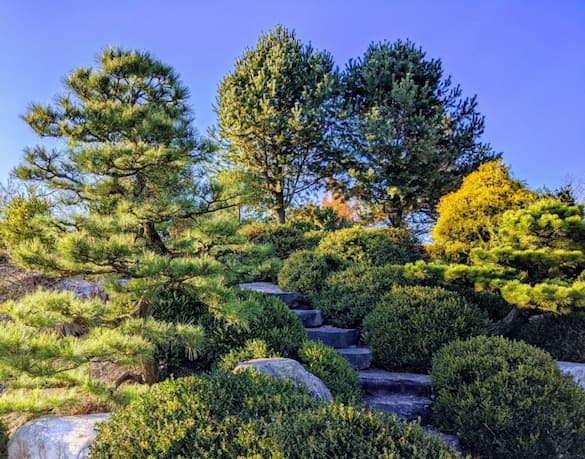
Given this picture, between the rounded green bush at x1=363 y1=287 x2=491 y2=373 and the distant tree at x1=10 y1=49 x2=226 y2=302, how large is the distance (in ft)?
7.86

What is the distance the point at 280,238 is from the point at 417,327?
5.22 m

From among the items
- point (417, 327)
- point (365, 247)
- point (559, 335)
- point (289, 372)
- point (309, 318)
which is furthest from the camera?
point (365, 247)

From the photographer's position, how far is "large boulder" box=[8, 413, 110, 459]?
7.61 ft

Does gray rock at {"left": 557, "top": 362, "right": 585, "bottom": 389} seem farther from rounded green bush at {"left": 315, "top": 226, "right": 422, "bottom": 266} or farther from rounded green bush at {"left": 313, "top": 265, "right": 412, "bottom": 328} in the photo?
rounded green bush at {"left": 315, "top": 226, "right": 422, "bottom": 266}

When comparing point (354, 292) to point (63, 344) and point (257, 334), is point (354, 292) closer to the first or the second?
point (257, 334)

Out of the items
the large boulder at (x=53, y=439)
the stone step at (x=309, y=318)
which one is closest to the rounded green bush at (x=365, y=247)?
the stone step at (x=309, y=318)

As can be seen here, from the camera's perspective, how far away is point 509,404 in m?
2.91

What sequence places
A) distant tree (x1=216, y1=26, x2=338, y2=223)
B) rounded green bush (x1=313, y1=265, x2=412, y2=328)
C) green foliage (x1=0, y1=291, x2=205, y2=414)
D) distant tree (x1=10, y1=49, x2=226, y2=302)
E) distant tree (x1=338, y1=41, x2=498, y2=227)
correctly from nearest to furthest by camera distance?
green foliage (x1=0, y1=291, x2=205, y2=414) < distant tree (x1=10, y1=49, x2=226, y2=302) < rounded green bush (x1=313, y1=265, x2=412, y2=328) < distant tree (x1=338, y1=41, x2=498, y2=227) < distant tree (x1=216, y1=26, x2=338, y2=223)

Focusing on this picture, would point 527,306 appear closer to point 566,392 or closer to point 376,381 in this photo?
point 566,392

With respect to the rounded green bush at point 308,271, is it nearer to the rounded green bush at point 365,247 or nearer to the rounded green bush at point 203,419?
the rounded green bush at point 365,247

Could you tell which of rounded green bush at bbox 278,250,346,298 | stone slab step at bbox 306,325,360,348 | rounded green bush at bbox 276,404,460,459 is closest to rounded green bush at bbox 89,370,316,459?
rounded green bush at bbox 276,404,460,459

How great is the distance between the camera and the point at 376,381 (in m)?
3.84

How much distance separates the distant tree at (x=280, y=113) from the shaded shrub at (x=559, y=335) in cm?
879

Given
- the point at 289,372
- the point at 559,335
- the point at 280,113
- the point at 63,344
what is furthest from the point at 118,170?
the point at 280,113
